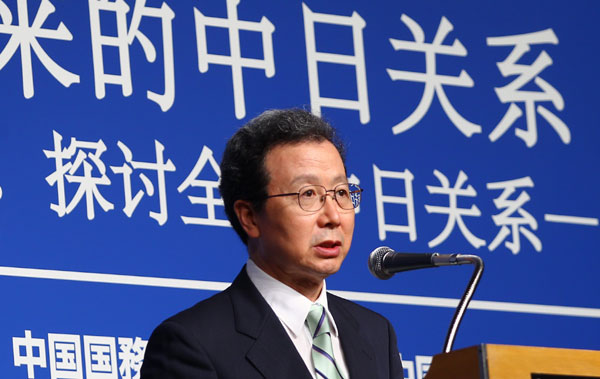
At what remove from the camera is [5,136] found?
3186 mm

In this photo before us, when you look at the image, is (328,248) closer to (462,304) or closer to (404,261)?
(404,261)

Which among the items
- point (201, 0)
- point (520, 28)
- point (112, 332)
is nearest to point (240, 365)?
point (112, 332)

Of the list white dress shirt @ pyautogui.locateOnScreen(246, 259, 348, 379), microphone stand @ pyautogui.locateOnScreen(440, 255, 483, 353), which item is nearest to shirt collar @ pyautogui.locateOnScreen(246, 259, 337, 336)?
white dress shirt @ pyautogui.locateOnScreen(246, 259, 348, 379)

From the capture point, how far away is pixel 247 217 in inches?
95.4

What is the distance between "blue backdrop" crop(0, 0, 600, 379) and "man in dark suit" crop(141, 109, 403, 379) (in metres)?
0.87

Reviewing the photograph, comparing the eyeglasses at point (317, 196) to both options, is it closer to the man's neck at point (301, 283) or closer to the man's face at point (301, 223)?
the man's face at point (301, 223)

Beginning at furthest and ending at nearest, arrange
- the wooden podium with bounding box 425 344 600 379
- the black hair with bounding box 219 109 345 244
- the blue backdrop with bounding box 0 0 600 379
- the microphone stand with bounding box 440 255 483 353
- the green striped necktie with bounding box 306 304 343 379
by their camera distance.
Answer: the blue backdrop with bounding box 0 0 600 379, the black hair with bounding box 219 109 345 244, the green striped necktie with bounding box 306 304 343 379, the microphone stand with bounding box 440 255 483 353, the wooden podium with bounding box 425 344 600 379

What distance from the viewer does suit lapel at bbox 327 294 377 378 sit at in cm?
233

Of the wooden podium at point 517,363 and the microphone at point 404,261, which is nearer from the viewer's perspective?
the wooden podium at point 517,363

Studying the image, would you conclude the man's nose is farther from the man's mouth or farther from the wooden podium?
the wooden podium

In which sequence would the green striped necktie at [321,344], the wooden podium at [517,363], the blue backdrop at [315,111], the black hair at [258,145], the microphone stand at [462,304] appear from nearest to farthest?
1. the wooden podium at [517,363]
2. the microphone stand at [462,304]
3. the green striped necktie at [321,344]
4. the black hair at [258,145]
5. the blue backdrop at [315,111]

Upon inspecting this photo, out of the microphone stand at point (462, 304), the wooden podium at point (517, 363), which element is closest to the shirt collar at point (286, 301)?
the microphone stand at point (462, 304)

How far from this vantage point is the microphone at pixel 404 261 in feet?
7.06

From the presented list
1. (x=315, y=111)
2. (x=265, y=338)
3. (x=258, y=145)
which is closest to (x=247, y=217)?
(x=258, y=145)
